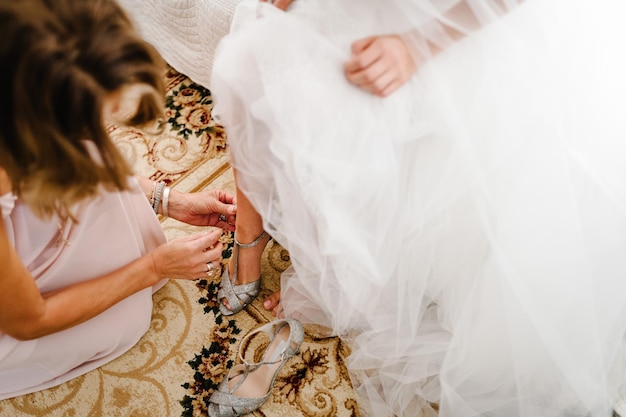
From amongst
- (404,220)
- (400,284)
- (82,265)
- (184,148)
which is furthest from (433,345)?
(184,148)

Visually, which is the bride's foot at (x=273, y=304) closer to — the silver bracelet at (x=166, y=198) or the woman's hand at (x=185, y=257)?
the woman's hand at (x=185, y=257)

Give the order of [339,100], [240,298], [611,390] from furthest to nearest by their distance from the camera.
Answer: [240,298] < [611,390] < [339,100]

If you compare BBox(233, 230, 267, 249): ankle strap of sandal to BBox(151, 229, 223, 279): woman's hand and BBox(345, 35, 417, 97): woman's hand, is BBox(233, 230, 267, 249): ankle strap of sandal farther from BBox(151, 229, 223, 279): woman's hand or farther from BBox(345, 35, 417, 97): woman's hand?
BBox(345, 35, 417, 97): woman's hand

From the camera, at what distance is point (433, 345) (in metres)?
0.93

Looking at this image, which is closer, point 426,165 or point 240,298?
point 426,165

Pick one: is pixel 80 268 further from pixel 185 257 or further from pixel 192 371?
pixel 192 371

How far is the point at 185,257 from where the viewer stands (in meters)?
1.02

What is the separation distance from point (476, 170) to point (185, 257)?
590 millimetres

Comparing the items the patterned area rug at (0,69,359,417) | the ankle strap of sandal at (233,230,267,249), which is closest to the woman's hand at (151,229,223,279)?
the ankle strap of sandal at (233,230,267,249)

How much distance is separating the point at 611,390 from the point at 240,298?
0.74 metres

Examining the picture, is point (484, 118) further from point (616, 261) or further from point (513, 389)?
point (513, 389)

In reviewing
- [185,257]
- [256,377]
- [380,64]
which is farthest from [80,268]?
[380,64]

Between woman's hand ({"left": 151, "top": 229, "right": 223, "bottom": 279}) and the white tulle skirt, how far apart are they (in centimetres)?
24

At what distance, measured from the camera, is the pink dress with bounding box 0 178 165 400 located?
3.01 feet
